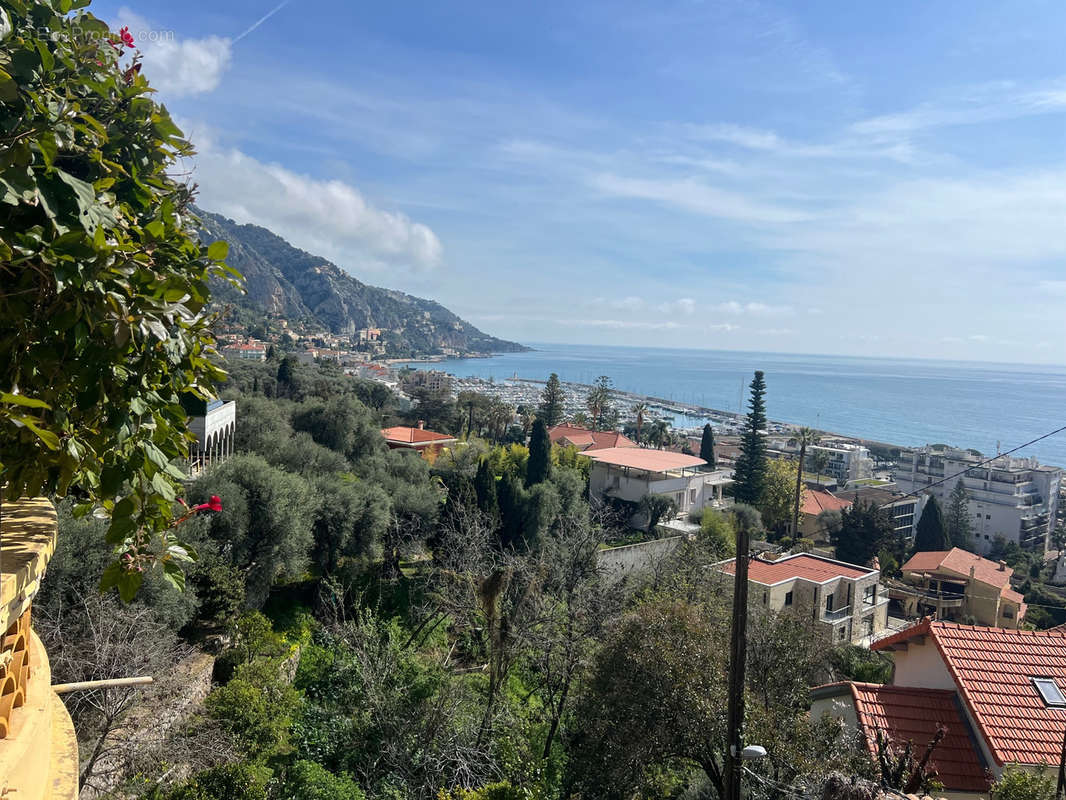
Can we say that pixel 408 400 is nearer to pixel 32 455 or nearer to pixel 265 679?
pixel 265 679

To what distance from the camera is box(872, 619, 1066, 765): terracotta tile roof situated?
8.84 metres

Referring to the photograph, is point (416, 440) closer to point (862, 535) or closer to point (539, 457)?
point (539, 457)

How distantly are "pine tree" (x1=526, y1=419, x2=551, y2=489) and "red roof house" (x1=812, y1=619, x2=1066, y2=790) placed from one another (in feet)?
52.8

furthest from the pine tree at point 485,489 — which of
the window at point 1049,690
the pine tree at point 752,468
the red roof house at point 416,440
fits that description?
the pine tree at point 752,468

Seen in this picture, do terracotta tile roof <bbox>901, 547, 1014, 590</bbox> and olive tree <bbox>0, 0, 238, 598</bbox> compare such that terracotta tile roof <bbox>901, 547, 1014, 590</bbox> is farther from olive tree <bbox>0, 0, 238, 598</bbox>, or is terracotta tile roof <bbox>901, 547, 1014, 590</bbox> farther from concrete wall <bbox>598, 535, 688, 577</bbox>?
olive tree <bbox>0, 0, 238, 598</bbox>

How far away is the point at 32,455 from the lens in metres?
1.51

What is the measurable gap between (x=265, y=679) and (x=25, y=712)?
32.4 feet

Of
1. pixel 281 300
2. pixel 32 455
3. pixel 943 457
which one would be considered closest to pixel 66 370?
pixel 32 455

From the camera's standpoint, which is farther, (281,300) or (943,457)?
(281,300)

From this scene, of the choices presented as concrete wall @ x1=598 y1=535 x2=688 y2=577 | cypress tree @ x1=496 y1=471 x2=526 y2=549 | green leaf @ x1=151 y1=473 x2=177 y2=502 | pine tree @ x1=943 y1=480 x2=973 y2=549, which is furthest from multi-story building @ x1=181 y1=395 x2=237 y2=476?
pine tree @ x1=943 y1=480 x2=973 y2=549

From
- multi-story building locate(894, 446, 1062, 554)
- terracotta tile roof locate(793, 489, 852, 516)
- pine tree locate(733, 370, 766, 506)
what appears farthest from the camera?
multi-story building locate(894, 446, 1062, 554)

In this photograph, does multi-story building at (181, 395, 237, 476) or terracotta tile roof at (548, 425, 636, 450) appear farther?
terracotta tile roof at (548, 425, 636, 450)

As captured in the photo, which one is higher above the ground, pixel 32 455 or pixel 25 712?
pixel 32 455

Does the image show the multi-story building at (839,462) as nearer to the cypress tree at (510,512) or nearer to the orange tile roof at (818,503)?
the orange tile roof at (818,503)
